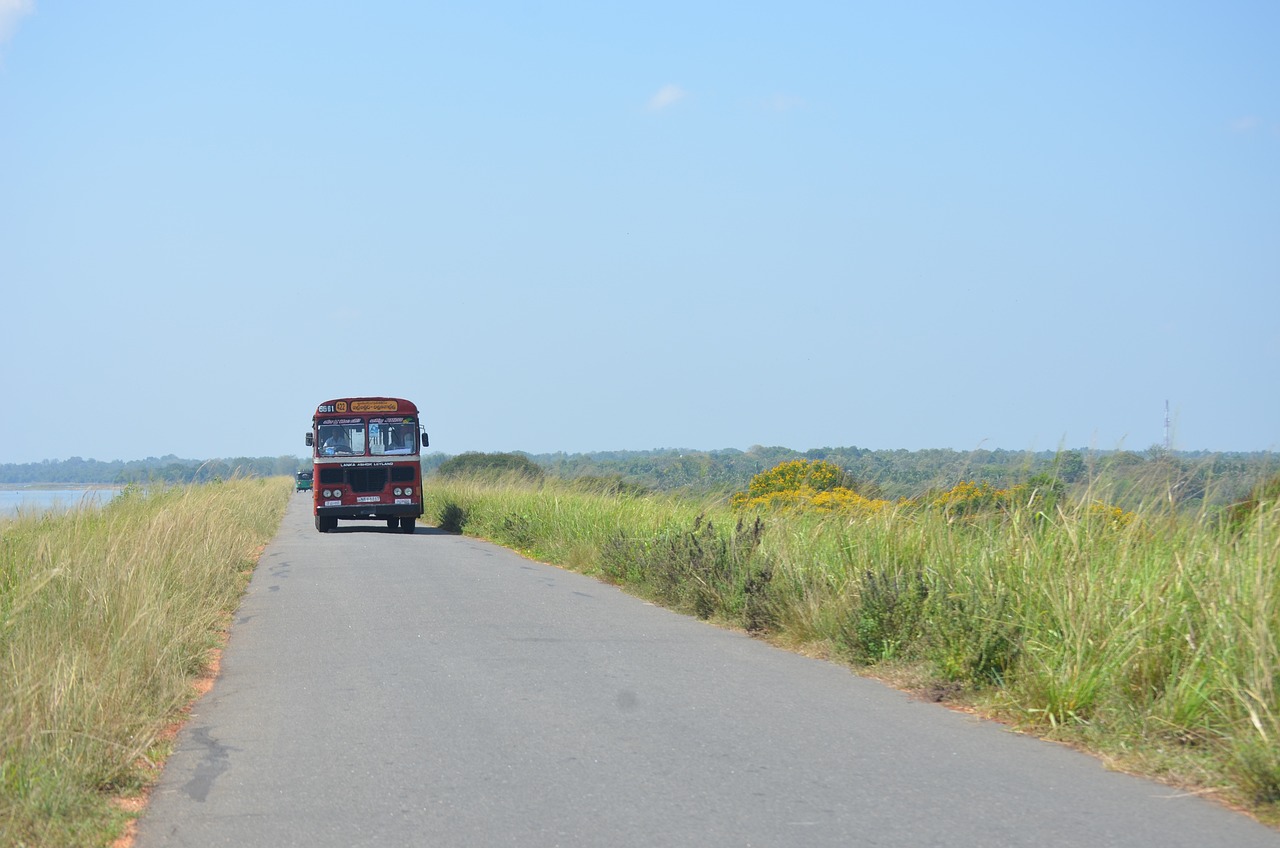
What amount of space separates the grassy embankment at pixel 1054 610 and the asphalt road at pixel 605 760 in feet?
1.13

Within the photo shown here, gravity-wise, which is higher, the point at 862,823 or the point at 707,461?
the point at 707,461

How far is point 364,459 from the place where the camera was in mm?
28531

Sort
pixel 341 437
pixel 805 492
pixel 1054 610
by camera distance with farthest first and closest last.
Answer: pixel 341 437 < pixel 805 492 < pixel 1054 610

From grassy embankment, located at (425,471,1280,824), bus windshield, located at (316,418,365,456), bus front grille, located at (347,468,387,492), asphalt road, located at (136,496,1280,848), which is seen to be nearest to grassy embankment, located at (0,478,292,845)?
asphalt road, located at (136,496,1280,848)

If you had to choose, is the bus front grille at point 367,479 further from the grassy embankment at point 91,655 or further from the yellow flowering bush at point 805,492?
the grassy embankment at point 91,655

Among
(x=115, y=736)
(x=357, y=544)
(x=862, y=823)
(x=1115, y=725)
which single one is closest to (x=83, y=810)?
(x=115, y=736)

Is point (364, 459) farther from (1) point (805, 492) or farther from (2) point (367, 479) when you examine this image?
(1) point (805, 492)

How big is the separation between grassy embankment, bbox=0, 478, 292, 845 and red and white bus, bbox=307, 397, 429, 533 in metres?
13.0

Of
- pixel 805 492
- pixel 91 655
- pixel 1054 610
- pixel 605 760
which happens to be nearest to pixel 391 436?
pixel 805 492

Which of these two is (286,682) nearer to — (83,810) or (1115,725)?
(83,810)

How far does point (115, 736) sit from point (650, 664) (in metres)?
4.16

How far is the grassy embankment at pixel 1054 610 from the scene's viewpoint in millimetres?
6242

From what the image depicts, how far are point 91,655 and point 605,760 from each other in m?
3.73

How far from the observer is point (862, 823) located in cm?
523
